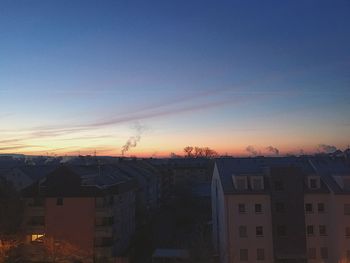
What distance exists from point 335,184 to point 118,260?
24.0 metres

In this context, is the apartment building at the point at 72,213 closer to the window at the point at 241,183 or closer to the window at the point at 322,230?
the window at the point at 241,183

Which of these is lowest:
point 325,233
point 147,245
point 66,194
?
point 147,245

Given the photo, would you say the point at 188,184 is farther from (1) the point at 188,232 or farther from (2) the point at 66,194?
(2) the point at 66,194

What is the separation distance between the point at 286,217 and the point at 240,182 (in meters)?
5.59

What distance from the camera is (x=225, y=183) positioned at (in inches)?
1683

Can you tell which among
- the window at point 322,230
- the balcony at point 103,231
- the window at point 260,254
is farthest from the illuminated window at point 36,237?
the window at point 322,230

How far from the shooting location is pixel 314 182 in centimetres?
4181

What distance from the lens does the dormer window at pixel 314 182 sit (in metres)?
41.6

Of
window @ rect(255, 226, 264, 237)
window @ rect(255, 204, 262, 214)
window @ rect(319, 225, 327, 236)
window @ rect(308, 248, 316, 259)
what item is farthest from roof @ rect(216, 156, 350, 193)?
window @ rect(308, 248, 316, 259)

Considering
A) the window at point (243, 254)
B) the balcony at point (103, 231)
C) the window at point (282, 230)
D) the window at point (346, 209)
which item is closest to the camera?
the window at point (346, 209)

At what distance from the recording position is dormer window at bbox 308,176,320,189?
41.6 m

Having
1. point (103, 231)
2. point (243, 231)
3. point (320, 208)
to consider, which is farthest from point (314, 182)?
point (103, 231)

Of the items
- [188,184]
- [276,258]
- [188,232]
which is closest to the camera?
[276,258]

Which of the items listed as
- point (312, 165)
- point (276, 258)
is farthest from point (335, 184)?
point (276, 258)
